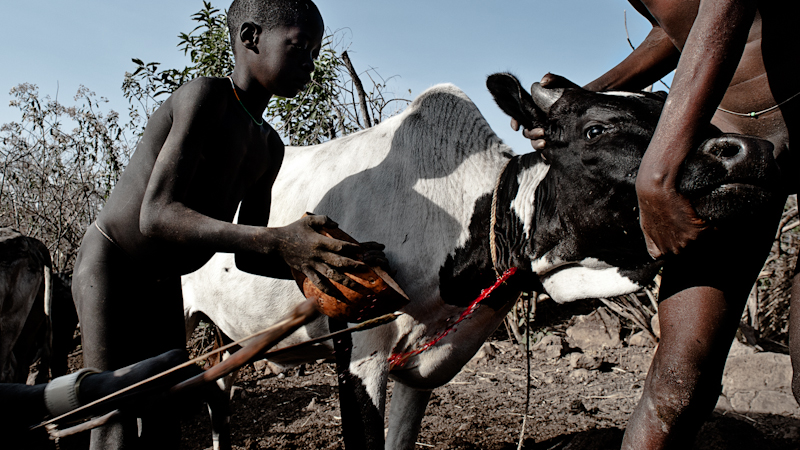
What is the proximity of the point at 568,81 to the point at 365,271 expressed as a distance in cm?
127

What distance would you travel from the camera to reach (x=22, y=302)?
449 cm

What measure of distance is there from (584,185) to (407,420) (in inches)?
62.7

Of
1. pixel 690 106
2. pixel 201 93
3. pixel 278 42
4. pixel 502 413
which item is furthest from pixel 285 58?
pixel 502 413

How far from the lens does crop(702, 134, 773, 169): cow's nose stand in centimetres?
145

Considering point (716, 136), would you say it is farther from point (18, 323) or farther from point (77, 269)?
point (18, 323)

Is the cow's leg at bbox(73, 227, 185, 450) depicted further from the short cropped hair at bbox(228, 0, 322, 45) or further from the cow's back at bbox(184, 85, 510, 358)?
the short cropped hair at bbox(228, 0, 322, 45)

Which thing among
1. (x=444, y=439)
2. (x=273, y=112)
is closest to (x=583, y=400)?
(x=444, y=439)

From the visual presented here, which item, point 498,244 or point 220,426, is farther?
point 220,426

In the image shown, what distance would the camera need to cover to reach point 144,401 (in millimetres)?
1248

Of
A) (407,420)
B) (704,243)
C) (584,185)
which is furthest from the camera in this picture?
(407,420)

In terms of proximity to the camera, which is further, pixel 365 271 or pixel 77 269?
pixel 77 269

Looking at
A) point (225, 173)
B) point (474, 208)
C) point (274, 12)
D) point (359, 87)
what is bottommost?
point (474, 208)

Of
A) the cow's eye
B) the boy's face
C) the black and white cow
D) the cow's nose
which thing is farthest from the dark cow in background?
the cow's nose

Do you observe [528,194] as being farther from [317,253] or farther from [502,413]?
[502,413]
